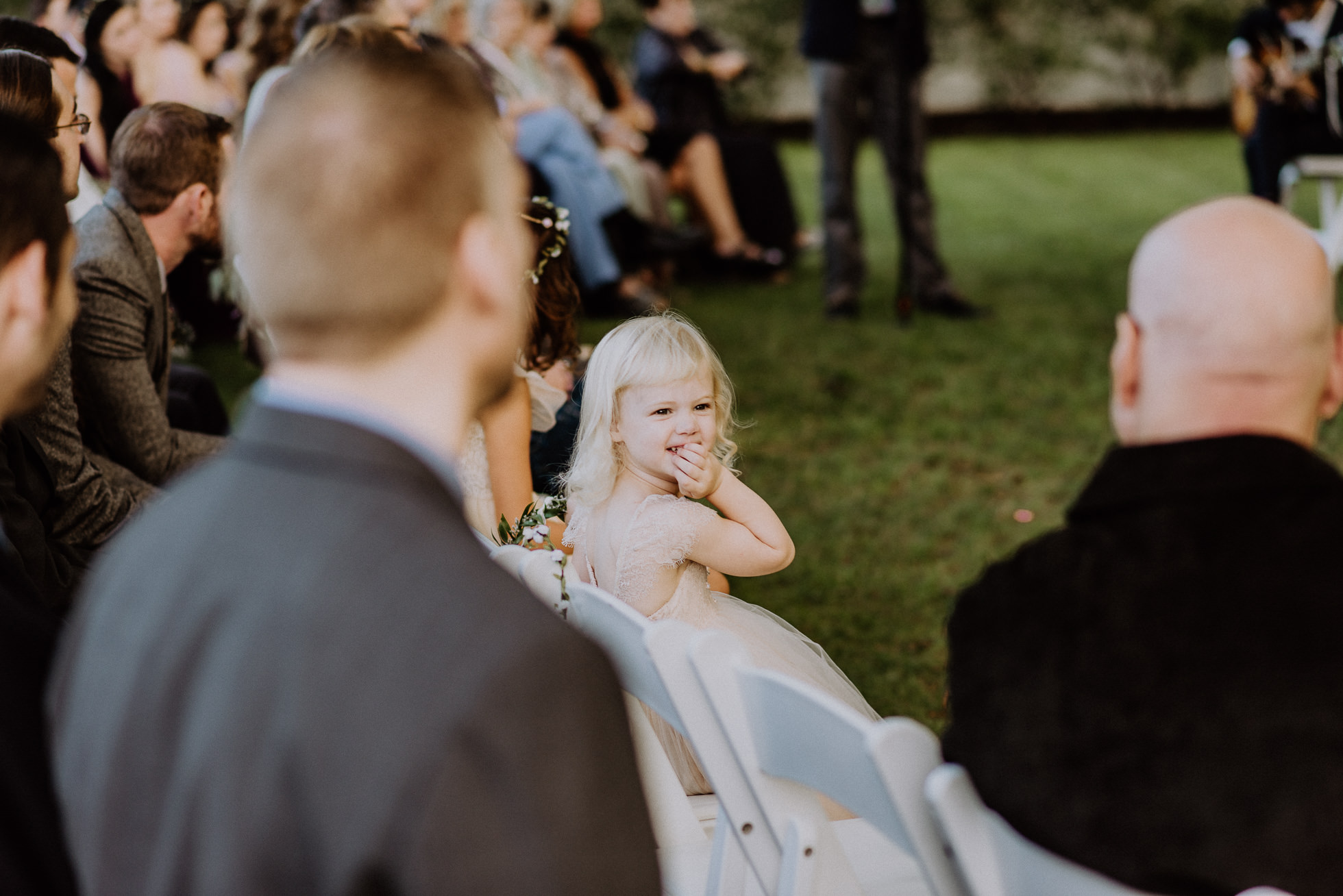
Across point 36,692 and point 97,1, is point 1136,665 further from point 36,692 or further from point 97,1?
point 97,1

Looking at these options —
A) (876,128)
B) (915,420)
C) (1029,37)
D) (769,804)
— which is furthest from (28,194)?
(1029,37)

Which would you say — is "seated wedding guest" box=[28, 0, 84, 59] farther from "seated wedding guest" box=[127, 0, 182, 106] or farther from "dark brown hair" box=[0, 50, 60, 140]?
"dark brown hair" box=[0, 50, 60, 140]

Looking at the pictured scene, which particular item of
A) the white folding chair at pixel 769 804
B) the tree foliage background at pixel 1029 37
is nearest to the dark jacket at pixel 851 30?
the white folding chair at pixel 769 804

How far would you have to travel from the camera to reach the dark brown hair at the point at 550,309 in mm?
3273

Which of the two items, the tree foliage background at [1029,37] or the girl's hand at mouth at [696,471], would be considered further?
the tree foliage background at [1029,37]

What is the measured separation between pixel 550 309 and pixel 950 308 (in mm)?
4452

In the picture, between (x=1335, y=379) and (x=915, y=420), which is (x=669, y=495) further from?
(x=915, y=420)

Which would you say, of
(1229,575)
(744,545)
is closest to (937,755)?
(1229,575)

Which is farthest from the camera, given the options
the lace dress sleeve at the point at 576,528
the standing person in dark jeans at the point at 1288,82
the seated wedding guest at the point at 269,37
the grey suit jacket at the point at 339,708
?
the standing person in dark jeans at the point at 1288,82

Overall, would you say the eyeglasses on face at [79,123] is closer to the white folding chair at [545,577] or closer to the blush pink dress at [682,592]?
the blush pink dress at [682,592]

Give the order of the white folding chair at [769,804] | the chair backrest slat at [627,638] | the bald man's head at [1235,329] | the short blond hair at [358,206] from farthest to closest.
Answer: the chair backrest slat at [627,638], the white folding chair at [769,804], the bald man's head at [1235,329], the short blond hair at [358,206]

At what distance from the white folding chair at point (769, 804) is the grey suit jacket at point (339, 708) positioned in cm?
Answer: 64

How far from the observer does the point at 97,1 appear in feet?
20.9

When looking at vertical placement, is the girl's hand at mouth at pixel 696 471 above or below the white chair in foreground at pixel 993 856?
below
